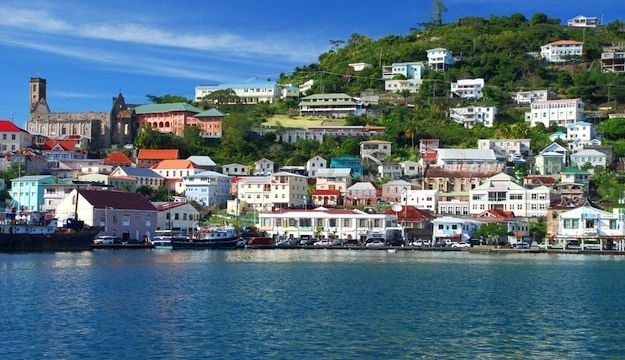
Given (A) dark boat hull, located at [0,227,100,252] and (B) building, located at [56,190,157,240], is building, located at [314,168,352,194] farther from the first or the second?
(A) dark boat hull, located at [0,227,100,252]

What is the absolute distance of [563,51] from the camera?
12475 cm

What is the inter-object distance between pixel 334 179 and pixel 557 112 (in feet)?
99.6

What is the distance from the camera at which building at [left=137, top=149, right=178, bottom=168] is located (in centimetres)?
9550

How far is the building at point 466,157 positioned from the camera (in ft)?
286

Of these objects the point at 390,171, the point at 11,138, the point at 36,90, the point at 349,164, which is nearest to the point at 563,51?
the point at 390,171

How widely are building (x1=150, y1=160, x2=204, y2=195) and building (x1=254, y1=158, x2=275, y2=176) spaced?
17.9ft

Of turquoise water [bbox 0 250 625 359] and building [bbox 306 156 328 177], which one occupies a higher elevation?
building [bbox 306 156 328 177]

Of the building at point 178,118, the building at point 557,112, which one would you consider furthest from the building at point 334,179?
the building at point 557,112

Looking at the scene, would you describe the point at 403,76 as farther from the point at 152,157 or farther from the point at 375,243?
the point at 375,243

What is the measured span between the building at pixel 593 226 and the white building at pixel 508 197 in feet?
20.2

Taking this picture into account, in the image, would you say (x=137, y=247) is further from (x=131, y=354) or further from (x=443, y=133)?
(x=131, y=354)

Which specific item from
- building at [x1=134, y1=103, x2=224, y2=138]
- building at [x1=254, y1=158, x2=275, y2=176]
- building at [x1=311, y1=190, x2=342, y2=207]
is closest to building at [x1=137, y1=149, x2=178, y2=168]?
building at [x1=134, y1=103, x2=224, y2=138]

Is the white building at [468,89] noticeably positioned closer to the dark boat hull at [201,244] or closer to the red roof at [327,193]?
the red roof at [327,193]

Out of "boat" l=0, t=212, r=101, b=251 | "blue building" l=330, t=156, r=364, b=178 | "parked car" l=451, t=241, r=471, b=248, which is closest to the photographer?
"boat" l=0, t=212, r=101, b=251
